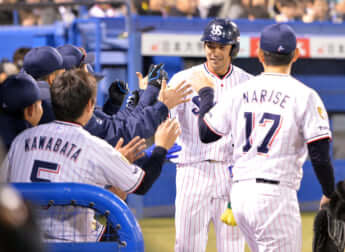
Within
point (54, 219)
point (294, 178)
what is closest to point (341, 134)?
point (294, 178)

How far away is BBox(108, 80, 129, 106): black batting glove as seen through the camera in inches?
182

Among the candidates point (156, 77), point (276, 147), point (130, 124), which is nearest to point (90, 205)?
point (130, 124)

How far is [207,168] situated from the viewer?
4336 millimetres

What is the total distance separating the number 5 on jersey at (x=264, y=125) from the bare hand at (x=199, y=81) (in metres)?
0.58

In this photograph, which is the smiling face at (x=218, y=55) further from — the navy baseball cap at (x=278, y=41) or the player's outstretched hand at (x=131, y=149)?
the player's outstretched hand at (x=131, y=149)

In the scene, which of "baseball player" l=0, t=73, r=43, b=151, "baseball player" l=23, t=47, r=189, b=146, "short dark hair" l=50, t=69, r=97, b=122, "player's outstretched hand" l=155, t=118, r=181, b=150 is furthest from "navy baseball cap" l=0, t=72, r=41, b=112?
"player's outstretched hand" l=155, t=118, r=181, b=150

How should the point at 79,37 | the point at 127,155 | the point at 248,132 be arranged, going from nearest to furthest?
1. the point at 127,155
2. the point at 248,132
3. the point at 79,37

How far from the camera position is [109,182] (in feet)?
8.55

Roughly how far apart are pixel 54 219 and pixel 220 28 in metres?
2.40

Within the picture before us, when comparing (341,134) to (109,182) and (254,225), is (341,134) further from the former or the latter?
(109,182)

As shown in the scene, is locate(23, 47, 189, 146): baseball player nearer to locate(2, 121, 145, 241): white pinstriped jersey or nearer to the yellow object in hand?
locate(2, 121, 145, 241): white pinstriped jersey

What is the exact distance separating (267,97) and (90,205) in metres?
1.41

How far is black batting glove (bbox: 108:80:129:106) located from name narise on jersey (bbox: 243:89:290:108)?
1.48m

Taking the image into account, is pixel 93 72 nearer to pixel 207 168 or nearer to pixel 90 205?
pixel 207 168
